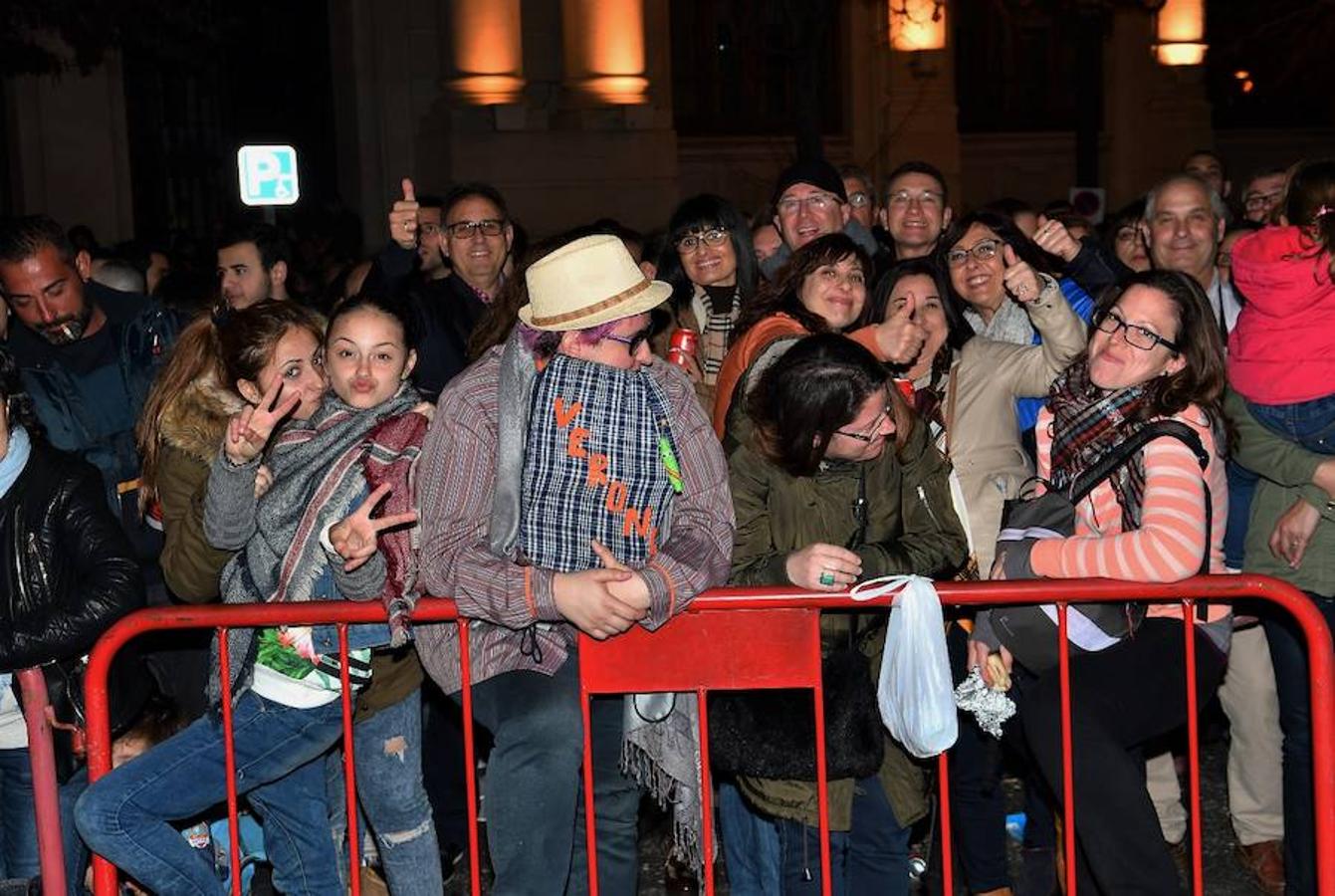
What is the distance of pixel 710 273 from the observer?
6.96 metres

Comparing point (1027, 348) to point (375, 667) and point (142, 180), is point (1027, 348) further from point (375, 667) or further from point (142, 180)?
point (142, 180)

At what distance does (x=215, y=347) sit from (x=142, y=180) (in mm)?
20272

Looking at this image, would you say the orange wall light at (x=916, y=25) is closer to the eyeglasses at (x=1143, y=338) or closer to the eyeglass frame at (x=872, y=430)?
the eyeglasses at (x=1143, y=338)

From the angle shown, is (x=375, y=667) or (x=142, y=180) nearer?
(x=375, y=667)

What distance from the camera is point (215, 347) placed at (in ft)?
17.7

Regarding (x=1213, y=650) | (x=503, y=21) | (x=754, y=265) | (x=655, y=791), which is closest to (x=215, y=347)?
(x=655, y=791)

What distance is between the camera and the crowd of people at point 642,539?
461cm

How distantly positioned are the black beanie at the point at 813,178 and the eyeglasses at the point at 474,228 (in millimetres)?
1138

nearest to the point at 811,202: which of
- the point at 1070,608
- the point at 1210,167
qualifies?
the point at 1070,608

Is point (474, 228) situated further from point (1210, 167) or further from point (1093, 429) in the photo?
point (1210, 167)

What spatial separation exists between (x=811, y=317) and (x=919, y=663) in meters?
1.54

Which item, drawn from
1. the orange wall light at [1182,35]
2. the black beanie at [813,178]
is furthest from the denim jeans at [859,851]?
the orange wall light at [1182,35]

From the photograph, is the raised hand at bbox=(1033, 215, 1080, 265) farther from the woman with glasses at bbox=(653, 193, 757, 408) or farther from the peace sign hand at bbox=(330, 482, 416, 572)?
the peace sign hand at bbox=(330, 482, 416, 572)

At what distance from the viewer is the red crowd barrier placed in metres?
4.55
